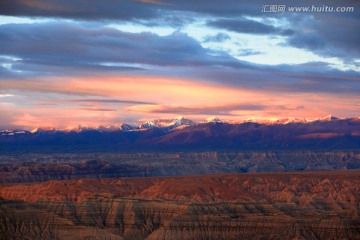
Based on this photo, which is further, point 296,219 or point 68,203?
point 68,203

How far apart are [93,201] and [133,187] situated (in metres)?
51.8

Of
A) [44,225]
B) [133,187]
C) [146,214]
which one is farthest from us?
[133,187]

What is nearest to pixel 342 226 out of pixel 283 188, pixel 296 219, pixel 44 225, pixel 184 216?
pixel 296 219

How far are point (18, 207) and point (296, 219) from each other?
141ft

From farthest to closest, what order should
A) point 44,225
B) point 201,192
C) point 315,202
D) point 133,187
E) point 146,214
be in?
point 133,187 < point 201,192 < point 315,202 < point 146,214 < point 44,225

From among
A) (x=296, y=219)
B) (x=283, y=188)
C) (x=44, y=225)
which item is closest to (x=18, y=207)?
(x=44, y=225)

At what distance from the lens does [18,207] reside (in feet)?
434

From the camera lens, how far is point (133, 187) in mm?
198375

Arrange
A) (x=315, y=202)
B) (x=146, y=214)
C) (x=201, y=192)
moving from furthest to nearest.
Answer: (x=201, y=192) < (x=315, y=202) < (x=146, y=214)

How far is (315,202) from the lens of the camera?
557 feet

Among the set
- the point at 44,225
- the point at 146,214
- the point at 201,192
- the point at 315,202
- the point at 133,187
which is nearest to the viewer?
the point at 44,225

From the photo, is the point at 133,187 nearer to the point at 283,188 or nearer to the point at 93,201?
the point at 283,188

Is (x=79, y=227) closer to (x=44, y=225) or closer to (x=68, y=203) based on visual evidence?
(x=44, y=225)

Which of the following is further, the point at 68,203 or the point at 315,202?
the point at 315,202
